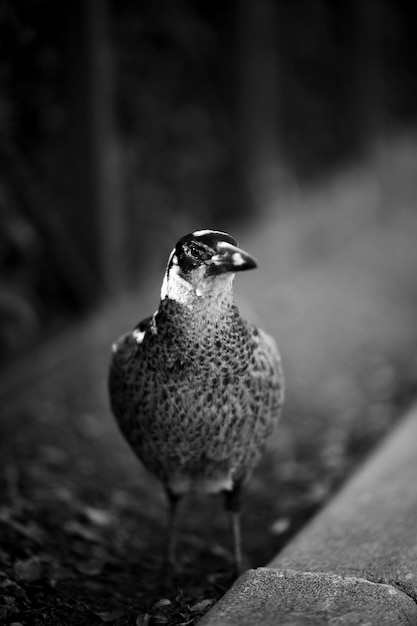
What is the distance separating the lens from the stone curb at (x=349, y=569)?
212cm

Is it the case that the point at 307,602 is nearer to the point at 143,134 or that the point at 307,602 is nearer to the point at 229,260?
the point at 229,260

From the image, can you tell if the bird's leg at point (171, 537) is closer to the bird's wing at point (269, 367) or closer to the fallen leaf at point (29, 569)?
the fallen leaf at point (29, 569)

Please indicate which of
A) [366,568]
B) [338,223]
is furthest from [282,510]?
[338,223]

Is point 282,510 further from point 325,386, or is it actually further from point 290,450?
point 325,386

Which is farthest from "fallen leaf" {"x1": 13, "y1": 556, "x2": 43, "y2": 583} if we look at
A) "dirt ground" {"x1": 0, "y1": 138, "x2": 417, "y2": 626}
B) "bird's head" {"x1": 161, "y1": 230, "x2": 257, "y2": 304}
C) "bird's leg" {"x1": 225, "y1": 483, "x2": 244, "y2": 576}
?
"bird's head" {"x1": 161, "y1": 230, "x2": 257, "y2": 304}

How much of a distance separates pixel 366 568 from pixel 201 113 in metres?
4.30

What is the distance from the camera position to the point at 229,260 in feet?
7.04

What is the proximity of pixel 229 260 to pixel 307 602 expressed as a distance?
3.29 feet

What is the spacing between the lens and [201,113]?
236 inches

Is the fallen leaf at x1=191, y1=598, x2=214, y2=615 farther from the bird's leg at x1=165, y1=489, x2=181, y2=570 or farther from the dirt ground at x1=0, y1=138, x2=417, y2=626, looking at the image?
the bird's leg at x1=165, y1=489, x2=181, y2=570

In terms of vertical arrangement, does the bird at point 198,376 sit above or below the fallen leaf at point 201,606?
above

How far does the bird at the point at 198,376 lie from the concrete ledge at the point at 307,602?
427 mm

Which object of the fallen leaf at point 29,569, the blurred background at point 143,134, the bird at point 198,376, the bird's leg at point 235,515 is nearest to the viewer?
the bird at point 198,376

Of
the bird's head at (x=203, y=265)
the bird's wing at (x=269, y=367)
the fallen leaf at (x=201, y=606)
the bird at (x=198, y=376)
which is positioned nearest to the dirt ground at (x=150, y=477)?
the fallen leaf at (x=201, y=606)
